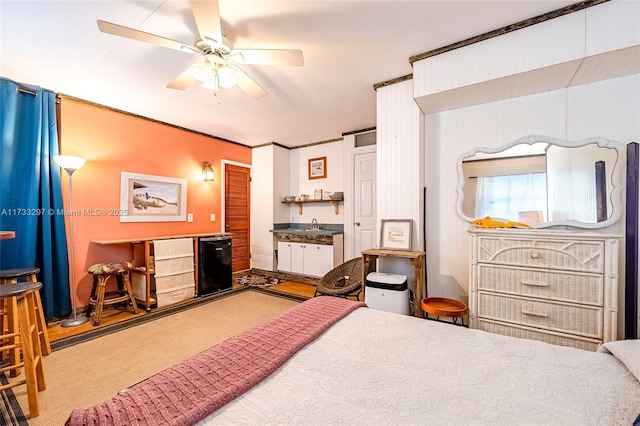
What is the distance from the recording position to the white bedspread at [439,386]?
75 centimetres

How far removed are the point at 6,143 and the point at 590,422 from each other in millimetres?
4489

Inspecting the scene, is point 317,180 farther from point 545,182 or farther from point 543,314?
point 543,314

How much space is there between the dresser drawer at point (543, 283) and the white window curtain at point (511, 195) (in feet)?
1.96

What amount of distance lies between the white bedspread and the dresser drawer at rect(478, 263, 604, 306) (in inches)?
38.1

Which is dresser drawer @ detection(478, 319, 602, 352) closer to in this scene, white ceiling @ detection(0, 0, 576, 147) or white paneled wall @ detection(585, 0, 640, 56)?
white paneled wall @ detection(585, 0, 640, 56)

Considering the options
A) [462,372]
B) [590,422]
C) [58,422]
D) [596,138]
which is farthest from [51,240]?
[596,138]

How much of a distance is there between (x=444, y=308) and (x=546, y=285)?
2.47 ft

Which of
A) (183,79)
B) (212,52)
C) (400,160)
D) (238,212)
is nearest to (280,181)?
(238,212)

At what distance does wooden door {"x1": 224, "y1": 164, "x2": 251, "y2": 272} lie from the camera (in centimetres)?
489

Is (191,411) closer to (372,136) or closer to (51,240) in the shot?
(51,240)

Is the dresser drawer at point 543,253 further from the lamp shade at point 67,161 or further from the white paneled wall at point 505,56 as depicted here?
the lamp shade at point 67,161

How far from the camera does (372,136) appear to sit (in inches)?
171

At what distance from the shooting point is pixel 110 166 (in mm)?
3371

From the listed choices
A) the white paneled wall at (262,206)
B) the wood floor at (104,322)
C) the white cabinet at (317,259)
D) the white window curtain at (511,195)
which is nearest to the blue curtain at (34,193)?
the wood floor at (104,322)
